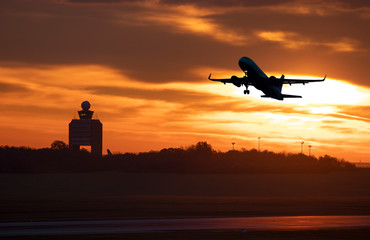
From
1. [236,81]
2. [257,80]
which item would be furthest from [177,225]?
[257,80]

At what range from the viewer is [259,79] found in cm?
10781

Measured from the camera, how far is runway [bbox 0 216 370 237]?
56062 mm

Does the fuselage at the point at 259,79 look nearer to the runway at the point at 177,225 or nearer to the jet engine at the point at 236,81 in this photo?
the jet engine at the point at 236,81

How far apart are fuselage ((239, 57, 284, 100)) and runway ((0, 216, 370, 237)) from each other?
4106 cm

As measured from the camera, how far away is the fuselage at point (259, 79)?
10456 cm

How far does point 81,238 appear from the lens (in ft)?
166

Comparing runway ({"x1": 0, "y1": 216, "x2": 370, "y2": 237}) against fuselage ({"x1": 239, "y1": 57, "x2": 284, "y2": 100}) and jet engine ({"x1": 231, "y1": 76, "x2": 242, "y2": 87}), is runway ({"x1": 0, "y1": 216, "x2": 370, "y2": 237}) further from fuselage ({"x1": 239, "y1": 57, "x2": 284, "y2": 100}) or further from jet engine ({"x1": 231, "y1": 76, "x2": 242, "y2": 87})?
fuselage ({"x1": 239, "y1": 57, "x2": 284, "y2": 100})

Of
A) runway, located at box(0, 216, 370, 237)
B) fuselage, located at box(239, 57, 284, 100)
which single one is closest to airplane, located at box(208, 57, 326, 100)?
fuselage, located at box(239, 57, 284, 100)

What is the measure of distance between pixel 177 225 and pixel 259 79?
5211cm

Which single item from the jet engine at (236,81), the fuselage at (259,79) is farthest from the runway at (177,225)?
the fuselage at (259,79)

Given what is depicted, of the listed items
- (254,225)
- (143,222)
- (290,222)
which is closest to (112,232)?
(143,222)

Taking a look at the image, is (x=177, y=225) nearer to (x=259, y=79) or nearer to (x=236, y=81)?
(x=236, y=81)

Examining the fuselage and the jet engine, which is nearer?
the jet engine

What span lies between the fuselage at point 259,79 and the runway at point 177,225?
1616 inches
